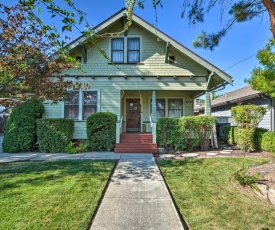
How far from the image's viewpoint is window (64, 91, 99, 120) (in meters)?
11.4

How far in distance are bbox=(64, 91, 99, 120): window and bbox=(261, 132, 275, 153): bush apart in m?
8.10

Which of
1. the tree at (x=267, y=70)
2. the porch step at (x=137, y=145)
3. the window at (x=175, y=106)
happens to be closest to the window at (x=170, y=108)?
the window at (x=175, y=106)

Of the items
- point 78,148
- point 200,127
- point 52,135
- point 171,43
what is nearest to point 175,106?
point 200,127

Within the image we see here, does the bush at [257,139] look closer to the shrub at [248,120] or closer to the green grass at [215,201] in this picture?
the shrub at [248,120]

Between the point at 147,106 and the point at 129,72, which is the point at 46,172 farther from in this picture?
the point at 147,106

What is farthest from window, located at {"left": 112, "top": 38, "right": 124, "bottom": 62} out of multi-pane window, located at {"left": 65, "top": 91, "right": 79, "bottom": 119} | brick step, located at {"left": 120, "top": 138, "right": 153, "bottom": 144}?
brick step, located at {"left": 120, "top": 138, "right": 153, "bottom": 144}

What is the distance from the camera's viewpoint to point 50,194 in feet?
14.3

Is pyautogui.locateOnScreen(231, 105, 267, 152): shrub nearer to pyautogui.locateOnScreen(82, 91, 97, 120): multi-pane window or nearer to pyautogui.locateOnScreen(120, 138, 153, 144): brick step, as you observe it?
pyautogui.locateOnScreen(120, 138, 153, 144): brick step

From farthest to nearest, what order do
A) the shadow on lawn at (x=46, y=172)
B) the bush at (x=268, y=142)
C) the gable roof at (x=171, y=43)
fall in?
1. the gable roof at (x=171, y=43)
2. the bush at (x=268, y=142)
3. the shadow on lawn at (x=46, y=172)

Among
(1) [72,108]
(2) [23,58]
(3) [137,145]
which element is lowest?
(3) [137,145]

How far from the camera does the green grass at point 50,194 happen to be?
3.28 meters

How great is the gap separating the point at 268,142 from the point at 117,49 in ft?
28.2

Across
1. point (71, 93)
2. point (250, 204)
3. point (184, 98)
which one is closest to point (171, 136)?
point (184, 98)

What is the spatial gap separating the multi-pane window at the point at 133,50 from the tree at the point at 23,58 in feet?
17.4
